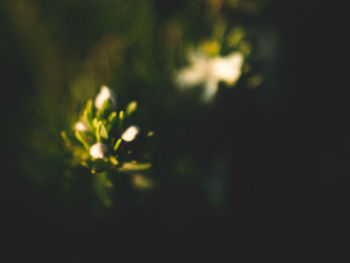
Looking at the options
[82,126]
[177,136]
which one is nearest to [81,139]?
[82,126]

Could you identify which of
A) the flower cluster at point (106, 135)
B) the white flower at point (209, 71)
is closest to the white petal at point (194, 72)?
the white flower at point (209, 71)

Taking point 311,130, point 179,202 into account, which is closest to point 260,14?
point 311,130

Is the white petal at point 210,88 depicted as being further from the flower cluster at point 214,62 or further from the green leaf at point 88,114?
the green leaf at point 88,114

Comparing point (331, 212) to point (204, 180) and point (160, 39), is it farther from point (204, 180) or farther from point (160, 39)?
point (160, 39)

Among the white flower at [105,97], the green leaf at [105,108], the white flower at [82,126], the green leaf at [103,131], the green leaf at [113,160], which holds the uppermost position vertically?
the white flower at [105,97]

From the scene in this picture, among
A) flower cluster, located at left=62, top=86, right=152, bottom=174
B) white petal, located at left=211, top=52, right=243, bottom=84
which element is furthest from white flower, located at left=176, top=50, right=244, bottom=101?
flower cluster, located at left=62, top=86, right=152, bottom=174
